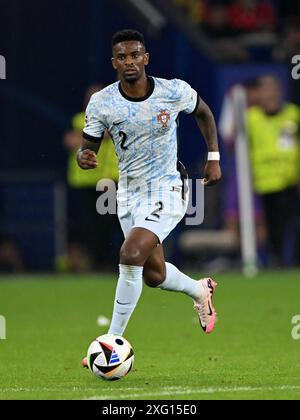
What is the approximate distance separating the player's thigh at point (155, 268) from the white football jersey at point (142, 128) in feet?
1.51

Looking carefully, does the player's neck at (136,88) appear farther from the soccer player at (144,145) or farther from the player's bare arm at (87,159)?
the player's bare arm at (87,159)

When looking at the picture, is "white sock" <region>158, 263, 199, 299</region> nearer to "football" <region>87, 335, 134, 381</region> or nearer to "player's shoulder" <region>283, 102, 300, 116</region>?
"football" <region>87, 335, 134, 381</region>

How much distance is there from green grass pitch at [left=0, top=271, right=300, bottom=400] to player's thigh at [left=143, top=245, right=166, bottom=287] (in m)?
0.60

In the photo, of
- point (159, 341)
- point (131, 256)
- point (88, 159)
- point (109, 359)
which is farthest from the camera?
point (159, 341)

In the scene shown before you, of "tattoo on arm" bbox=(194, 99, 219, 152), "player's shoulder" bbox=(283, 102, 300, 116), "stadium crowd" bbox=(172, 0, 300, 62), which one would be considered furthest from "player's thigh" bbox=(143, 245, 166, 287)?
"stadium crowd" bbox=(172, 0, 300, 62)

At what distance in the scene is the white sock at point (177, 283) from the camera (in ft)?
31.3

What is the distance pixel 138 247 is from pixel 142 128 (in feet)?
2.90

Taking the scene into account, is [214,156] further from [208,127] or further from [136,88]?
[136,88]

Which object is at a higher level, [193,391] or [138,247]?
[138,247]

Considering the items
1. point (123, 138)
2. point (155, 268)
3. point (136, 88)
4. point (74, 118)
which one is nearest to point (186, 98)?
point (136, 88)

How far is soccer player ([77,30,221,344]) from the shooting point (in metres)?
9.16

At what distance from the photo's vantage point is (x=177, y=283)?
9.62m

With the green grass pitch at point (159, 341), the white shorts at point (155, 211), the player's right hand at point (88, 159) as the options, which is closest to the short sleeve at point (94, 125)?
the player's right hand at point (88, 159)

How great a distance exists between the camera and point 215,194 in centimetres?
1934
